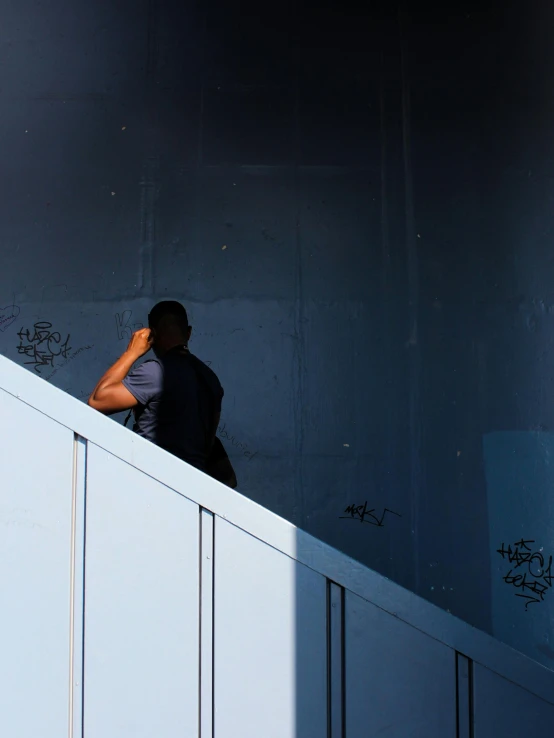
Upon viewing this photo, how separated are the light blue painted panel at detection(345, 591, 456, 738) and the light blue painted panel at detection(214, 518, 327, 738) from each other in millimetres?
88

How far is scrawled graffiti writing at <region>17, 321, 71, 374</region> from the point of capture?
15.5ft

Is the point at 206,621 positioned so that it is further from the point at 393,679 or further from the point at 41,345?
the point at 41,345

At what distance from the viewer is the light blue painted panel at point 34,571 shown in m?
2.06

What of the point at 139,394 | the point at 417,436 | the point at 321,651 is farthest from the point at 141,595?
the point at 417,436

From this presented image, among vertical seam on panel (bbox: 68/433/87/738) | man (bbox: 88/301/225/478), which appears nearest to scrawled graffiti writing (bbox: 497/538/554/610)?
man (bbox: 88/301/225/478)

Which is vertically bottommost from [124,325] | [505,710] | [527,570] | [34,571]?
[527,570]

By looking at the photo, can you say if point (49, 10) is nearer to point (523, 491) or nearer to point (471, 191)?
point (471, 191)

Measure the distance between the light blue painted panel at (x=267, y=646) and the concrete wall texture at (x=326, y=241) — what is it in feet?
8.53

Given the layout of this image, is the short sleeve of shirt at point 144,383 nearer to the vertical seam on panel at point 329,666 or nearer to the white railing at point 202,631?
the white railing at point 202,631

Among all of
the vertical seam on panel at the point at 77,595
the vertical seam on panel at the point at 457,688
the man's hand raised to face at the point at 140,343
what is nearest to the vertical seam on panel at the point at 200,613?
the vertical seam on panel at the point at 77,595

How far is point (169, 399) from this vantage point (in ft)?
10.1

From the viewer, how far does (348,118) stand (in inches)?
193

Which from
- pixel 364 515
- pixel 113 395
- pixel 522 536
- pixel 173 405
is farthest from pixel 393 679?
pixel 522 536

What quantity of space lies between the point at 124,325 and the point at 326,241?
1.48 m
